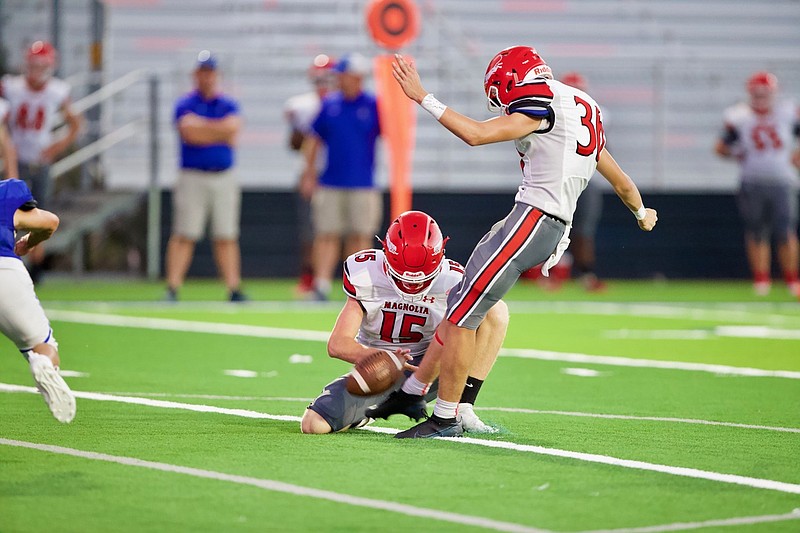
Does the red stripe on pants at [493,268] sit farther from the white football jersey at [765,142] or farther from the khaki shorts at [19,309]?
the white football jersey at [765,142]

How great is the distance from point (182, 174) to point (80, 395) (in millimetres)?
6547

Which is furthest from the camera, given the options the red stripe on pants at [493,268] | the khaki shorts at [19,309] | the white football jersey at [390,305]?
the white football jersey at [390,305]

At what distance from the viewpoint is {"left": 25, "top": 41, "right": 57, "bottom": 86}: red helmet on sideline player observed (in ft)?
44.9

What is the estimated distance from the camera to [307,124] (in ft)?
48.6

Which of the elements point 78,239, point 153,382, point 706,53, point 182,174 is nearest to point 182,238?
point 182,174

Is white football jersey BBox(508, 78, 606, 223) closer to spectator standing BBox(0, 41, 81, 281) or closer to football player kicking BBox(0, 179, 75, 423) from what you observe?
football player kicking BBox(0, 179, 75, 423)

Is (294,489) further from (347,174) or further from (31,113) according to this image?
(31,113)

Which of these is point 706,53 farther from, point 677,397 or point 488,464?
point 488,464

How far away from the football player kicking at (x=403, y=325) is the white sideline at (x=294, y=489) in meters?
1.00

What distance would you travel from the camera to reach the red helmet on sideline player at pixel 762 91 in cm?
1485

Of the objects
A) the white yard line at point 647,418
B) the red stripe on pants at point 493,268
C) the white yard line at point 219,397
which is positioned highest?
the red stripe on pants at point 493,268

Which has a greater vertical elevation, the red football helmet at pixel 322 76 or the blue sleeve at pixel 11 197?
the red football helmet at pixel 322 76

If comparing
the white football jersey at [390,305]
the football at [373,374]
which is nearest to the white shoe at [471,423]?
the football at [373,374]

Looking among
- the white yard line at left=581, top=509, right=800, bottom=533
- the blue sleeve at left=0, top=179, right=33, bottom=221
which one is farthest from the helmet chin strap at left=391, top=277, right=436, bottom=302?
the white yard line at left=581, top=509, right=800, bottom=533
